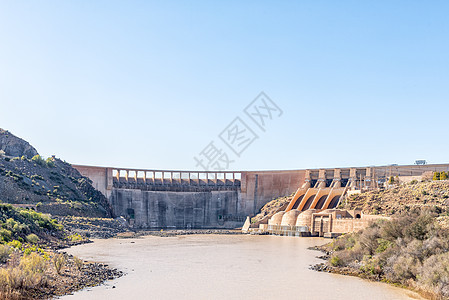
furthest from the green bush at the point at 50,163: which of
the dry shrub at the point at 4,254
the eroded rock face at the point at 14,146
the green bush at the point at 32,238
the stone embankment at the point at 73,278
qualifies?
the dry shrub at the point at 4,254

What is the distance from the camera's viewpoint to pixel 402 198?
49.8m

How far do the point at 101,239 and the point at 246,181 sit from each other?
36.4m

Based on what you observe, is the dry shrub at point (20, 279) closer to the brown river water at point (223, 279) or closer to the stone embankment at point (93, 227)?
the brown river water at point (223, 279)

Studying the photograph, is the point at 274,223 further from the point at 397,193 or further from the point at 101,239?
the point at 101,239

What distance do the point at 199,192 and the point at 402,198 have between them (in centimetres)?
3906

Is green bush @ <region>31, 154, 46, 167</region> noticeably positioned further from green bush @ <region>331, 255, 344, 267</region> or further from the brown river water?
green bush @ <region>331, 255, 344, 267</region>

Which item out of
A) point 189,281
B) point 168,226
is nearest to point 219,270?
point 189,281

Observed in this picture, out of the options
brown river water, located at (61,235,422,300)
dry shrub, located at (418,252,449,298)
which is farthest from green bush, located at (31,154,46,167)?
dry shrub, located at (418,252,449,298)

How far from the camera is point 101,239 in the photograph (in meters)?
46.9

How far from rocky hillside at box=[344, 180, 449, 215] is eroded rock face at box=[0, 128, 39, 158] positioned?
46.6m

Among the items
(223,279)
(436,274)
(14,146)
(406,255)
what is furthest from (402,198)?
(14,146)

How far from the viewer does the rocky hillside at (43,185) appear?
5262 cm

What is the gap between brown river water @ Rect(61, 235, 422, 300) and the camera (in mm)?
19375

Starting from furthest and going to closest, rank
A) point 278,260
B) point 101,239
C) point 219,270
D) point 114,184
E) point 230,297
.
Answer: point 114,184 → point 101,239 → point 278,260 → point 219,270 → point 230,297
